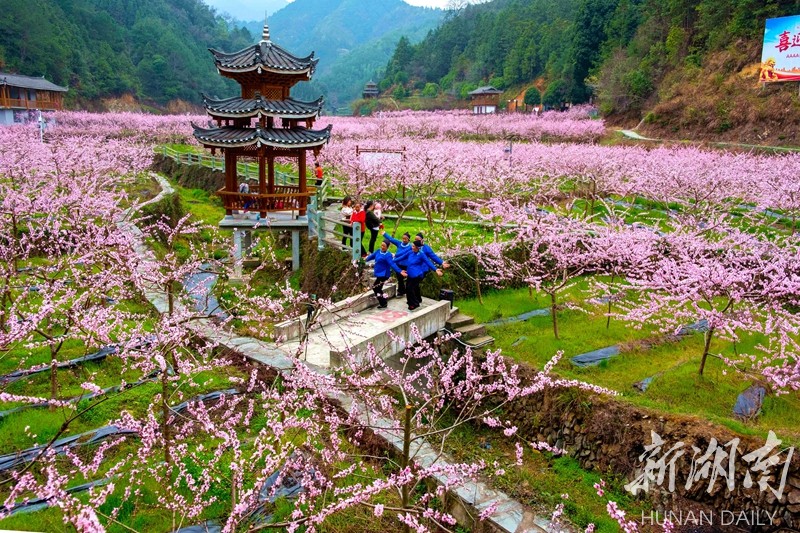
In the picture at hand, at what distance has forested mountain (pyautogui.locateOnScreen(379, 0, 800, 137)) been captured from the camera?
39.6 meters

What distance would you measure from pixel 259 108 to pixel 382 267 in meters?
8.18

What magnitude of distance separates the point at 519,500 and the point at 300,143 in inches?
495

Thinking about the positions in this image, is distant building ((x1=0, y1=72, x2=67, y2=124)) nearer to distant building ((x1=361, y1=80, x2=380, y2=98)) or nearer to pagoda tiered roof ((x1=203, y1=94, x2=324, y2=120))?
pagoda tiered roof ((x1=203, y1=94, x2=324, y2=120))

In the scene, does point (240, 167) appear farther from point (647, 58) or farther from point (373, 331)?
point (647, 58)

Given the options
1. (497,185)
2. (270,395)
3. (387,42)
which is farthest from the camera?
(387,42)

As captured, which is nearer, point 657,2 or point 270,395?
point 270,395

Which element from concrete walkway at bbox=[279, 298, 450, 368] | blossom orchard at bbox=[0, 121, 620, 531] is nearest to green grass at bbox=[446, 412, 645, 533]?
blossom orchard at bbox=[0, 121, 620, 531]

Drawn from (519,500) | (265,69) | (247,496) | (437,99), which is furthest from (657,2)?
(247,496)

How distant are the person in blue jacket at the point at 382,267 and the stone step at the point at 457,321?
1.63 meters

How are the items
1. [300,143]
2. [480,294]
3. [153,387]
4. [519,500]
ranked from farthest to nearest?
[300,143] < [480,294] < [153,387] < [519,500]

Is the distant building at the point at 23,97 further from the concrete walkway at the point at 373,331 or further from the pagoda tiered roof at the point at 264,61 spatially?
the concrete walkway at the point at 373,331

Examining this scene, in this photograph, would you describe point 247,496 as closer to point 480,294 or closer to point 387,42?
point 480,294

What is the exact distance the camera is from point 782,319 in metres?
9.05

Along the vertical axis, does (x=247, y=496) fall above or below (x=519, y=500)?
above
